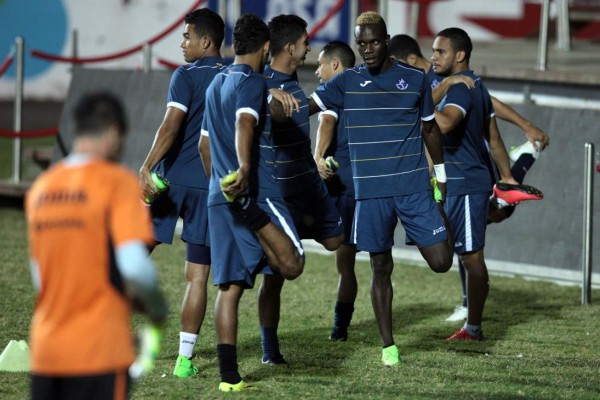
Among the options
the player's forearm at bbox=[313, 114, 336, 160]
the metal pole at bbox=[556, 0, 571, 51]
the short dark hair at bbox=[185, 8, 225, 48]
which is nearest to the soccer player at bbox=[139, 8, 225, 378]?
the short dark hair at bbox=[185, 8, 225, 48]

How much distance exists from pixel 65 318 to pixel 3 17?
17.2 meters

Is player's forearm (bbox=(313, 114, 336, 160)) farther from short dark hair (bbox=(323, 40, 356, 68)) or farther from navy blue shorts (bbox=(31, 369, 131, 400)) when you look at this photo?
navy blue shorts (bbox=(31, 369, 131, 400))

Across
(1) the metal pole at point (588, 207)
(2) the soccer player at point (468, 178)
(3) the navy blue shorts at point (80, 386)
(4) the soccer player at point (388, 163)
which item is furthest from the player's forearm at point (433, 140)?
(3) the navy blue shorts at point (80, 386)

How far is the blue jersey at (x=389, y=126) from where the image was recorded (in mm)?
7227

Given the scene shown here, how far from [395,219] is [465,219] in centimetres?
89

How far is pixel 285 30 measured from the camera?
6648 mm

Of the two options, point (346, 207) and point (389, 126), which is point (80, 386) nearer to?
point (389, 126)

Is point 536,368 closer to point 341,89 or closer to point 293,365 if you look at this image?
point 293,365

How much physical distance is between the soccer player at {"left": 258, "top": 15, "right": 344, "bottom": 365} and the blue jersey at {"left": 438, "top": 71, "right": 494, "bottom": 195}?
135 cm

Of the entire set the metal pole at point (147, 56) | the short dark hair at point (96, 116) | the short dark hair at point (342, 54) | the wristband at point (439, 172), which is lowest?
the wristband at point (439, 172)

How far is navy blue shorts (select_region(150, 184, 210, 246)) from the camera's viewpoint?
22.8 feet

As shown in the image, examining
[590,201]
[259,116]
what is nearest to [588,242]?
[590,201]

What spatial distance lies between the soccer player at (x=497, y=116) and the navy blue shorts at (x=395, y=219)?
105cm

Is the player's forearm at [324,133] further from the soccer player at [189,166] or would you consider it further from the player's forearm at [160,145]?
the player's forearm at [160,145]
